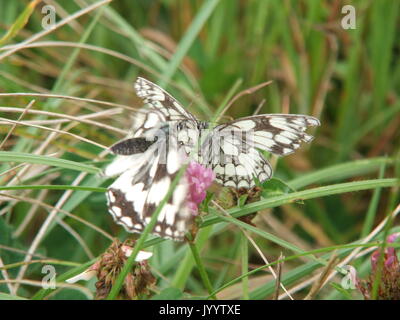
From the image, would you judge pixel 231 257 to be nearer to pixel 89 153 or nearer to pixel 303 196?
pixel 89 153

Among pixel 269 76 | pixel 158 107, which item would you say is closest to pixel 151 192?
pixel 158 107

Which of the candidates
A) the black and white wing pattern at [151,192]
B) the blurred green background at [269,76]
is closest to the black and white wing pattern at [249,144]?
the black and white wing pattern at [151,192]

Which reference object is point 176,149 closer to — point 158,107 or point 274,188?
point 158,107

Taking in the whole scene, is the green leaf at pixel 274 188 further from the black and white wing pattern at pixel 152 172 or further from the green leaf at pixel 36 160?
the green leaf at pixel 36 160

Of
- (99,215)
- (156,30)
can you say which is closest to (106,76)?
(156,30)

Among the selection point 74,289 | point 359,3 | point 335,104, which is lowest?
point 74,289

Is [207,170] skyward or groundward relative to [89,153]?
groundward
